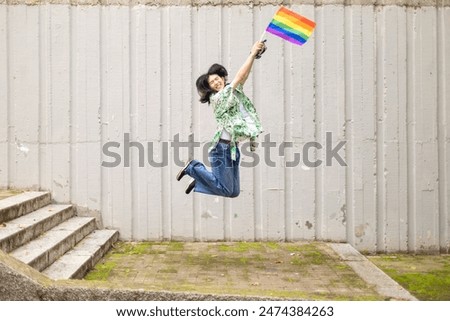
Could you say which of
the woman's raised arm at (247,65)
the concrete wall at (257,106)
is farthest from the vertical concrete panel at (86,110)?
the woman's raised arm at (247,65)

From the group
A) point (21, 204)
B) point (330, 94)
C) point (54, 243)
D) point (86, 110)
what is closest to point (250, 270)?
point (54, 243)

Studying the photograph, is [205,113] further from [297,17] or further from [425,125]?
[425,125]

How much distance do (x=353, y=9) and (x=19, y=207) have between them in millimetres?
4908

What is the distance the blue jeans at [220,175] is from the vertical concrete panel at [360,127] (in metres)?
2.35

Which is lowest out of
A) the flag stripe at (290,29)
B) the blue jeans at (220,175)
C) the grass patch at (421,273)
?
the grass patch at (421,273)

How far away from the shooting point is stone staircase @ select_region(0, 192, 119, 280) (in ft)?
17.0

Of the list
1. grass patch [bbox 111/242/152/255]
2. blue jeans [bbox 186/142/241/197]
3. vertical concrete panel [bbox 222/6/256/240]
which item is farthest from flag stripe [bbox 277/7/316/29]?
grass patch [bbox 111/242/152/255]

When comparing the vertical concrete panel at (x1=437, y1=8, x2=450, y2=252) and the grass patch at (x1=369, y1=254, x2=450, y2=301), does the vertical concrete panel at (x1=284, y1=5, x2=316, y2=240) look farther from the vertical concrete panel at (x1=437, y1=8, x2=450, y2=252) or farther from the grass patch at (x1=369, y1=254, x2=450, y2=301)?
the vertical concrete panel at (x1=437, y1=8, x2=450, y2=252)

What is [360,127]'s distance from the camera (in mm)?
7629

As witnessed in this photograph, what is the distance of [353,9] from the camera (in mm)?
7656

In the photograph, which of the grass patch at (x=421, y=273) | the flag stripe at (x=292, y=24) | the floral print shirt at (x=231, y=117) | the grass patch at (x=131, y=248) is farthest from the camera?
the grass patch at (x=131, y=248)

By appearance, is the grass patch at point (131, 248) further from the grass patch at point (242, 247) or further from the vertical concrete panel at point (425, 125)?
the vertical concrete panel at point (425, 125)

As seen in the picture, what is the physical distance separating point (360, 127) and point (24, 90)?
4.53 m

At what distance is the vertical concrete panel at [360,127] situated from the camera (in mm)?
7613
